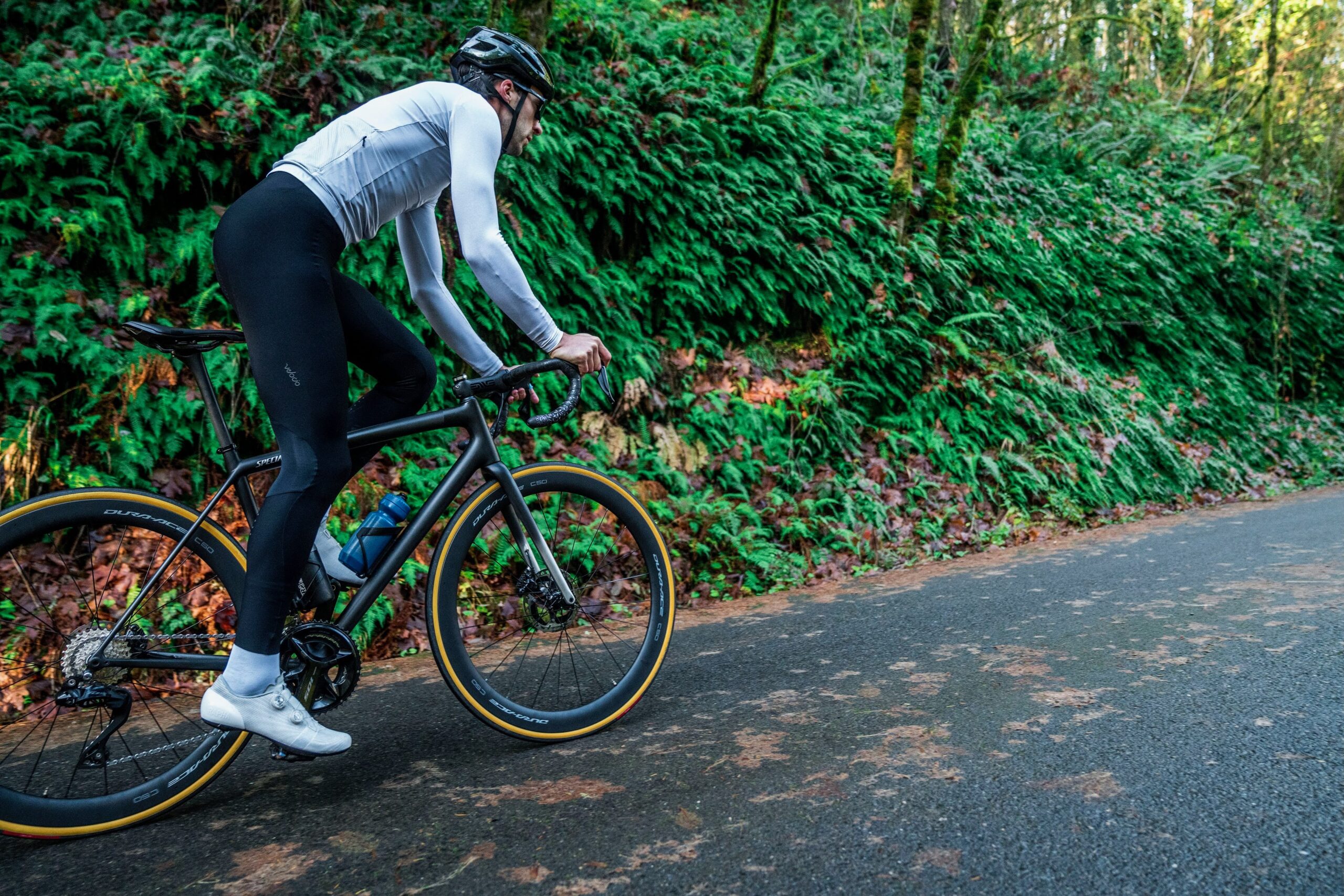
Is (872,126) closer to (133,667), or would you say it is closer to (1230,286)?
(1230,286)

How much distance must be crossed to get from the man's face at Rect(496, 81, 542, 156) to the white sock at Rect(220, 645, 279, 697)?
1.70 metres

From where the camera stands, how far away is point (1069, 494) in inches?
296

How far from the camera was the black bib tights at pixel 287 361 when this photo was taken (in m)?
2.39

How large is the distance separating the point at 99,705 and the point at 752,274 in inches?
232

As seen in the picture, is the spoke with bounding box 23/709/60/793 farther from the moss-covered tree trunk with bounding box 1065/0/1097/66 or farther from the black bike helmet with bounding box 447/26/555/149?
the moss-covered tree trunk with bounding box 1065/0/1097/66

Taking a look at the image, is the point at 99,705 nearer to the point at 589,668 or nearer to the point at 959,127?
the point at 589,668

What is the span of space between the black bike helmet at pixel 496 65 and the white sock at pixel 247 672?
175 cm

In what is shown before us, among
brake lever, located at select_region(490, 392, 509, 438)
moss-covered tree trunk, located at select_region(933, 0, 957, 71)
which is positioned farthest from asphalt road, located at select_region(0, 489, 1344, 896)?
moss-covered tree trunk, located at select_region(933, 0, 957, 71)

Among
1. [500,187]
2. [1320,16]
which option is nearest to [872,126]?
[500,187]

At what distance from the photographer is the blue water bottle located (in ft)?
9.05

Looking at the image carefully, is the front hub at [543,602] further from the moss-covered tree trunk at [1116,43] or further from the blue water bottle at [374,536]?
the moss-covered tree trunk at [1116,43]

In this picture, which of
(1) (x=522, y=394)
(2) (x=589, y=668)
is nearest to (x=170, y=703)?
(2) (x=589, y=668)

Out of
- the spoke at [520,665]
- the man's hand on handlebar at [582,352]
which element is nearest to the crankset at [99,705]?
the spoke at [520,665]

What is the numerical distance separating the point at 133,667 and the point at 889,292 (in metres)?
6.96
